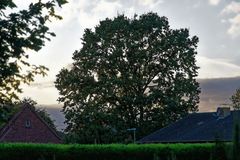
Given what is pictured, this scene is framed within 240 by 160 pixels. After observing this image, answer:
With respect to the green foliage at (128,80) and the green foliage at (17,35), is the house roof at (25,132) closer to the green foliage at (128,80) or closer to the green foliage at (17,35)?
the green foliage at (128,80)

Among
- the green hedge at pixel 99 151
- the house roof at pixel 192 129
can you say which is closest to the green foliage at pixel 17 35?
the green hedge at pixel 99 151

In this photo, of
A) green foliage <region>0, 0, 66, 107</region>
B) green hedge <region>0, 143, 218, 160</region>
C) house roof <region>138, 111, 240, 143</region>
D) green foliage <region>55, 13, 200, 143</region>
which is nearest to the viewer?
green foliage <region>0, 0, 66, 107</region>

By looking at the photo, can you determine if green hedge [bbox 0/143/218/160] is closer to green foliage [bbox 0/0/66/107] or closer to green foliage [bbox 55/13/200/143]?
green foliage [bbox 55/13/200/143]

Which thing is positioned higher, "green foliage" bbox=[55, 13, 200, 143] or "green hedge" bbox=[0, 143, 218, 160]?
"green foliage" bbox=[55, 13, 200, 143]

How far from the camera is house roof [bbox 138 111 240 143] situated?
5141 cm

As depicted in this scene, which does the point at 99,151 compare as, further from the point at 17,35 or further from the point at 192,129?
the point at 17,35

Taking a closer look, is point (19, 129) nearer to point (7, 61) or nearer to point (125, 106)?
point (125, 106)

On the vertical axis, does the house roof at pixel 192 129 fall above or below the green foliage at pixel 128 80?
below

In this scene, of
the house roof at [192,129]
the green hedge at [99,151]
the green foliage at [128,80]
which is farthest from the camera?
the green foliage at [128,80]

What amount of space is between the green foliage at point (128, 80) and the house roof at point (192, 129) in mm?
2530

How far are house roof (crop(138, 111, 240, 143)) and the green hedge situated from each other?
33.9ft

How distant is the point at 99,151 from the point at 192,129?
16.9m

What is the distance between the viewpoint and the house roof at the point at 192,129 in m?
51.4

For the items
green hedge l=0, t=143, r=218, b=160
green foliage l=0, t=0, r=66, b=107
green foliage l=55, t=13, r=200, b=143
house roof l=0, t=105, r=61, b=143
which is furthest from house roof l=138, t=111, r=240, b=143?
green foliage l=0, t=0, r=66, b=107
